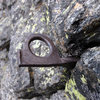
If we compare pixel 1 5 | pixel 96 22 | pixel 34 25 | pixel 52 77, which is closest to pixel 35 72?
pixel 52 77

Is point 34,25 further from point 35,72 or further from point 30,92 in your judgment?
point 30,92

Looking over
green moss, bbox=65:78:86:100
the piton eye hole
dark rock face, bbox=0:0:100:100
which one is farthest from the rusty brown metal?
the piton eye hole

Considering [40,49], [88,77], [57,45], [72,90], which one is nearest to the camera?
[88,77]

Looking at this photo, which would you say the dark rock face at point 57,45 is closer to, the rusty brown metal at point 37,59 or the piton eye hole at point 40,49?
the piton eye hole at point 40,49

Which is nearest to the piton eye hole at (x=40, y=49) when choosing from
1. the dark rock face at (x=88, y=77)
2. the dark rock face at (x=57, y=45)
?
the dark rock face at (x=57, y=45)

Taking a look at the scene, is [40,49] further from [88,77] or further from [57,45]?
[88,77]

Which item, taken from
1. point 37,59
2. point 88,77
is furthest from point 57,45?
point 88,77

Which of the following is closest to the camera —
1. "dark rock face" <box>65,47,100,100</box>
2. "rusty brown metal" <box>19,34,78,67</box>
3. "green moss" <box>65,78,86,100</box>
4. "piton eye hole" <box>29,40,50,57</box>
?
"dark rock face" <box>65,47,100,100</box>

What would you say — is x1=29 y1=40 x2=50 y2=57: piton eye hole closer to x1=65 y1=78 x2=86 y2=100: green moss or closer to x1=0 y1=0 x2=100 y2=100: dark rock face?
x1=0 y1=0 x2=100 y2=100: dark rock face

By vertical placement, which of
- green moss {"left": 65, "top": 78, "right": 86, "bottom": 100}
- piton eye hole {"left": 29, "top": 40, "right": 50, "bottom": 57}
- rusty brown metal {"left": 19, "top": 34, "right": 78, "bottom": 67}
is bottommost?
green moss {"left": 65, "top": 78, "right": 86, "bottom": 100}
